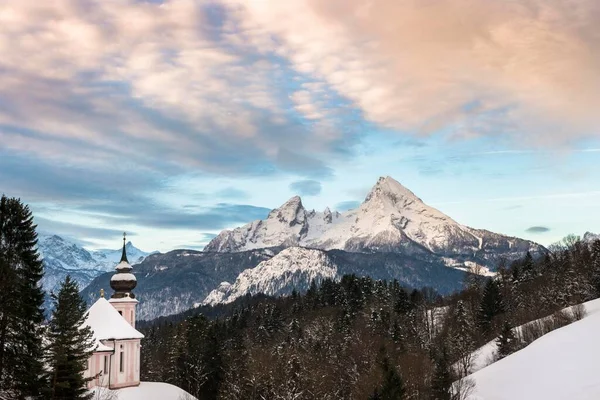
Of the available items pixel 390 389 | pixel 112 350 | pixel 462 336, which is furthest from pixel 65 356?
pixel 462 336

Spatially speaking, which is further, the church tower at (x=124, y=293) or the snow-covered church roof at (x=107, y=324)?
the church tower at (x=124, y=293)

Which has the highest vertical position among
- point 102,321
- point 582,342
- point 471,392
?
point 102,321

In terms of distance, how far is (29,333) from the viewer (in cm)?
3844

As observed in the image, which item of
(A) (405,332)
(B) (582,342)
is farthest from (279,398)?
(A) (405,332)

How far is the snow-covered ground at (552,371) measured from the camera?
152ft

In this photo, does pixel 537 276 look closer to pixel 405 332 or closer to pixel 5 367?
pixel 405 332

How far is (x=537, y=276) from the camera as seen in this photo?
120938 mm

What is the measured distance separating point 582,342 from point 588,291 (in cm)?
3860

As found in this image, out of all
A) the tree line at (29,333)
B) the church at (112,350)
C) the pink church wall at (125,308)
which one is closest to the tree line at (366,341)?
the church at (112,350)

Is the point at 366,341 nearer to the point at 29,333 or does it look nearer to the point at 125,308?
the point at 125,308

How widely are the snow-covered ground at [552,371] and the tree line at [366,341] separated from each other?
324 cm

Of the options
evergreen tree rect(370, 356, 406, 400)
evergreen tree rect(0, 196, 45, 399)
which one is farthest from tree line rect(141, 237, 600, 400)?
evergreen tree rect(0, 196, 45, 399)

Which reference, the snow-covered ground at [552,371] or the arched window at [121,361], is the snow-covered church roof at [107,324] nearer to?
the arched window at [121,361]

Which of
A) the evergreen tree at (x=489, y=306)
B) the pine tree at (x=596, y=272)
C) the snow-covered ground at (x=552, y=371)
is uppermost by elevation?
the pine tree at (x=596, y=272)
